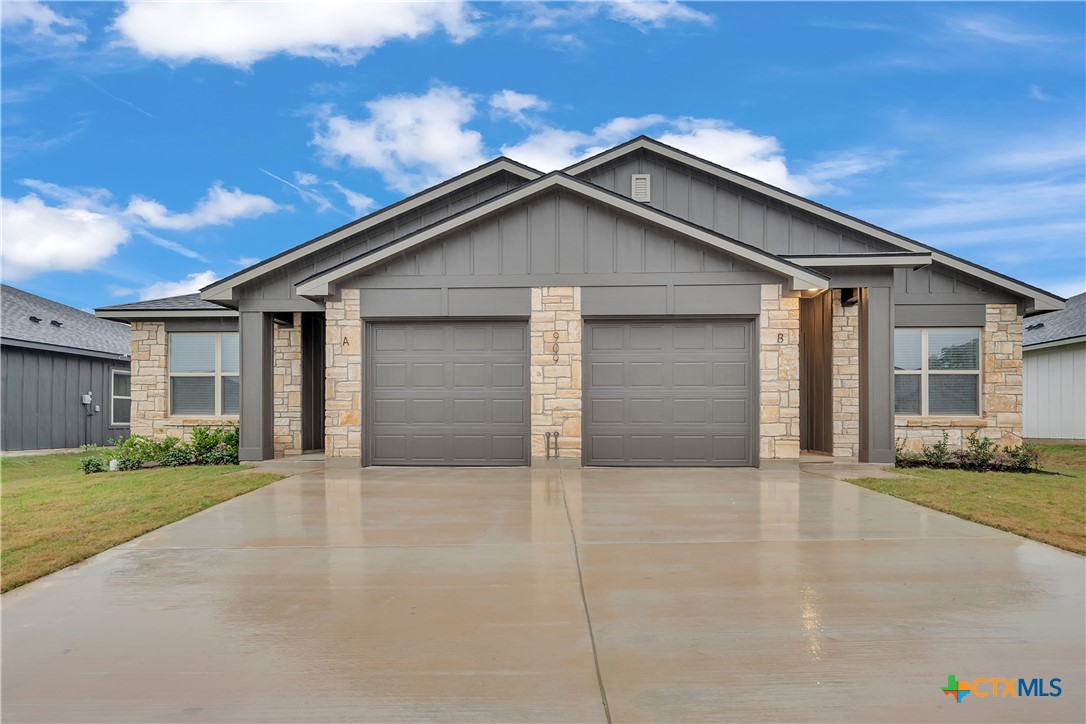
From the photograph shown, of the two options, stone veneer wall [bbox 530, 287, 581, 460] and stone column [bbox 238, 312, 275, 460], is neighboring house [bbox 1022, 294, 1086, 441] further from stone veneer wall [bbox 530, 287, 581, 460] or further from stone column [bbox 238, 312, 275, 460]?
stone column [bbox 238, 312, 275, 460]

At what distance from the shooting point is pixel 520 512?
702cm

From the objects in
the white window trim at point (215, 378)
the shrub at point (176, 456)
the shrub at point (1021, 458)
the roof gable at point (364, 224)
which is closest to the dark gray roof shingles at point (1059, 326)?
the shrub at point (1021, 458)

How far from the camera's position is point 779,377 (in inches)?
418

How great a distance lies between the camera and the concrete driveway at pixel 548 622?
9.06 feet

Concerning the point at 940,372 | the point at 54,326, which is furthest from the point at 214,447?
the point at 940,372

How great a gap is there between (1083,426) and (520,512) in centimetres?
1895

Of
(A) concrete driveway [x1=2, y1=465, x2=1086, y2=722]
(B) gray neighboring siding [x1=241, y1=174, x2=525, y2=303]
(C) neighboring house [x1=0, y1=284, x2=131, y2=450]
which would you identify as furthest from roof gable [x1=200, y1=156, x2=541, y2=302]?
(C) neighboring house [x1=0, y1=284, x2=131, y2=450]

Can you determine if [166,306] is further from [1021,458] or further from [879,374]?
[1021,458]

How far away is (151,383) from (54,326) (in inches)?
316

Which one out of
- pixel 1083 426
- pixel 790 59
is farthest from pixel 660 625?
pixel 1083 426

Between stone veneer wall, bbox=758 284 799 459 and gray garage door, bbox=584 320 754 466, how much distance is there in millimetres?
248

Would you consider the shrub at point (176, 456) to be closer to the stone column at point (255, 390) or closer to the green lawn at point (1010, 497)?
the stone column at point (255, 390)

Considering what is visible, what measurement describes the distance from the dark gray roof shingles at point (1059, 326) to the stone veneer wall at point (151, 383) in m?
22.8

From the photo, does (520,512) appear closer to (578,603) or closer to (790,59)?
(578,603)
